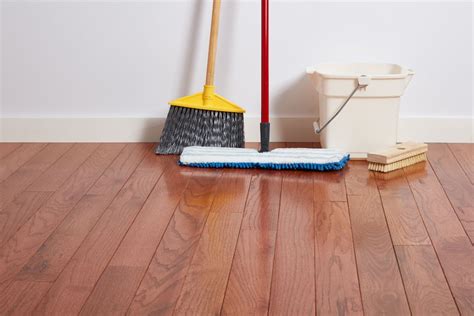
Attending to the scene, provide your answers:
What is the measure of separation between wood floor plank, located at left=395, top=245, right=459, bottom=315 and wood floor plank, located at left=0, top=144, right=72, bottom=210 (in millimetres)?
994

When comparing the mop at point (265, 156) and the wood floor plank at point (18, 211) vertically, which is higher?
the mop at point (265, 156)

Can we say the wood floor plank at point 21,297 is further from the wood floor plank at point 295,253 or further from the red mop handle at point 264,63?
the red mop handle at point 264,63

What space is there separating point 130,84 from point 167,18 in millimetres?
241

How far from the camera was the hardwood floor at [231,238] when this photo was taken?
1.55m

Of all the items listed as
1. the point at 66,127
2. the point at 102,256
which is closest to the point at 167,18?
the point at 66,127

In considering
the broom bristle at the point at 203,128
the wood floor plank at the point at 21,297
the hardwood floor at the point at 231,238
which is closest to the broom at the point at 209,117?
the broom bristle at the point at 203,128

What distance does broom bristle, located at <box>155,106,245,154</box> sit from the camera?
98.7 inches

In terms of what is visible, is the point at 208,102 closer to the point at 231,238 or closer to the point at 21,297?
the point at 231,238

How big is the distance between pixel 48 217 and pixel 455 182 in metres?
1.06

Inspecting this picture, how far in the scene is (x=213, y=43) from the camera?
2.53 metres

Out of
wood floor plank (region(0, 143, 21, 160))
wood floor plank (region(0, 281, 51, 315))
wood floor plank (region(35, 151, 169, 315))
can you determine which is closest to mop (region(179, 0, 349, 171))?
wood floor plank (region(35, 151, 169, 315))

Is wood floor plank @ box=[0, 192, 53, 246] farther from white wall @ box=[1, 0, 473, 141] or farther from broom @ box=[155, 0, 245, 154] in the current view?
white wall @ box=[1, 0, 473, 141]

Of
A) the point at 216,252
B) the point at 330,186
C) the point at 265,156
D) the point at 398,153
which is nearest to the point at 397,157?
the point at 398,153

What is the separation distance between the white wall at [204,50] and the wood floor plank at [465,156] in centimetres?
10
